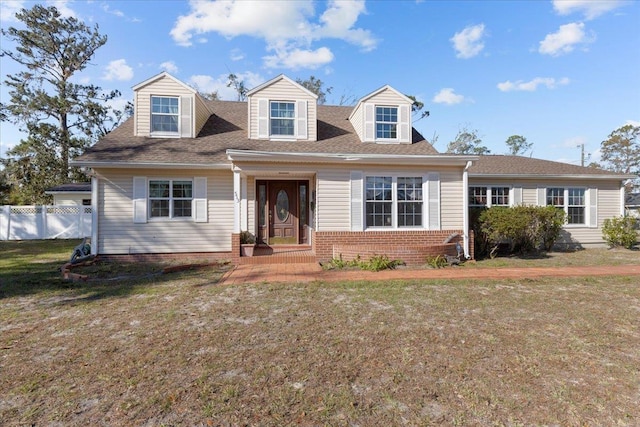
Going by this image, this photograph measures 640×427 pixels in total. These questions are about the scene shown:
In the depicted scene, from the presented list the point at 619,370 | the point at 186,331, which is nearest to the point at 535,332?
the point at 619,370

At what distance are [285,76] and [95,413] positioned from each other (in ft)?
34.6

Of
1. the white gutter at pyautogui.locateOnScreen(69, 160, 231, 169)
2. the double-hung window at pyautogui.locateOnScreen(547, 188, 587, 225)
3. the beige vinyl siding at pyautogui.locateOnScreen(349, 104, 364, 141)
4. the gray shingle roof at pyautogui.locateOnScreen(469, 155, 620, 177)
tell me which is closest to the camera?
the white gutter at pyautogui.locateOnScreen(69, 160, 231, 169)

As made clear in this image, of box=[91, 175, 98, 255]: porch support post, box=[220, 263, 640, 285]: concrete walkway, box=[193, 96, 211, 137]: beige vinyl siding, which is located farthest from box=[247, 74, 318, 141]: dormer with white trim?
box=[91, 175, 98, 255]: porch support post

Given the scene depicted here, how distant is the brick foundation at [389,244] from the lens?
888cm

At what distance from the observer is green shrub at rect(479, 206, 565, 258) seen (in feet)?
32.3

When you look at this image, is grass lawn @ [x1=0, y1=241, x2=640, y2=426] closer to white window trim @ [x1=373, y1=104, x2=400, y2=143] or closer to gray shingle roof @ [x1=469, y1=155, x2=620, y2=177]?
white window trim @ [x1=373, y1=104, x2=400, y2=143]

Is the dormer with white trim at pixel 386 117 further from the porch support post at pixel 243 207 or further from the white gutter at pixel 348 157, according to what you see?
the porch support post at pixel 243 207

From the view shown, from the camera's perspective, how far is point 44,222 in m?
17.2

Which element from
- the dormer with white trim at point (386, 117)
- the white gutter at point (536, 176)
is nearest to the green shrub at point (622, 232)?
the white gutter at point (536, 176)

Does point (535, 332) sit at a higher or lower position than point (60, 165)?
lower

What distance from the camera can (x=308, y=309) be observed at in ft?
17.1

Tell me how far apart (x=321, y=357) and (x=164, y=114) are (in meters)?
10.3

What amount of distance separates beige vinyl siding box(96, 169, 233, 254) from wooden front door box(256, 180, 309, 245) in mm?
1039

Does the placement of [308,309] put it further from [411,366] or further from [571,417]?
[571,417]
